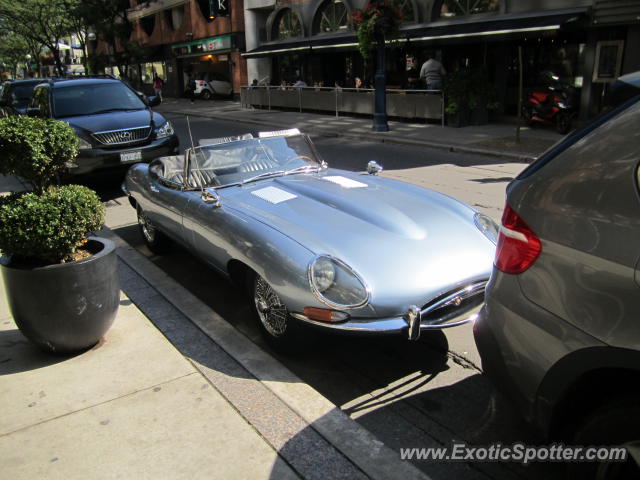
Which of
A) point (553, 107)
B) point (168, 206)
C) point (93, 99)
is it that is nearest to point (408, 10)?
point (553, 107)

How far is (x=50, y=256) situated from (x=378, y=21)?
505 inches

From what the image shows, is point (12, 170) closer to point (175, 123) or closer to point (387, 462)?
point (387, 462)

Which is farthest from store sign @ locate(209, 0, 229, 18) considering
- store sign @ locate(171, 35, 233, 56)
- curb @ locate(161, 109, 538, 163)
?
curb @ locate(161, 109, 538, 163)

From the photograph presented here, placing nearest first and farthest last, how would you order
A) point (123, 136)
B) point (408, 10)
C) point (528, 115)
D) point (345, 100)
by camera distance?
1. point (123, 136)
2. point (528, 115)
3. point (345, 100)
4. point (408, 10)

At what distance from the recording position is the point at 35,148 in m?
3.76

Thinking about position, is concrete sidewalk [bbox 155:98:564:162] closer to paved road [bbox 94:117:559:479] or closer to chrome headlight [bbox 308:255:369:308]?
paved road [bbox 94:117:559:479]

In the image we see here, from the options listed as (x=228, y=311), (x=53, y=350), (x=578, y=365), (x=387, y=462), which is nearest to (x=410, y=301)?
(x=387, y=462)

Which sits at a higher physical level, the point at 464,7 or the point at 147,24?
the point at 147,24

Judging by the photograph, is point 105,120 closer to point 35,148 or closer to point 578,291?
point 35,148

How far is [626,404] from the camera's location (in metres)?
1.95

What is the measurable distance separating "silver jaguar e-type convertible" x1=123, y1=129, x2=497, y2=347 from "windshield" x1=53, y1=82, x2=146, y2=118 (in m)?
5.54

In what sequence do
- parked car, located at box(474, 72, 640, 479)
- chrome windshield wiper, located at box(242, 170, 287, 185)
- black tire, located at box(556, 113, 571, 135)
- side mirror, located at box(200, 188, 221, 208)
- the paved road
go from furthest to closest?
black tire, located at box(556, 113, 571, 135)
chrome windshield wiper, located at box(242, 170, 287, 185)
side mirror, located at box(200, 188, 221, 208)
the paved road
parked car, located at box(474, 72, 640, 479)

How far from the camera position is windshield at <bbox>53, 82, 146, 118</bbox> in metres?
9.85

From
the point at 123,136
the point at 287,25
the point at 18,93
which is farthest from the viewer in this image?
the point at 287,25
